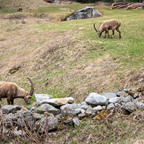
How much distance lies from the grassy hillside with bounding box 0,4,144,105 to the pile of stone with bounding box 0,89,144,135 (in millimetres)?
2304


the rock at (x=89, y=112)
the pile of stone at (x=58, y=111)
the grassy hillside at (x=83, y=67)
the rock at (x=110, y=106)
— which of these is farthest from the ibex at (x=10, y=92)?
the rock at (x=110, y=106)

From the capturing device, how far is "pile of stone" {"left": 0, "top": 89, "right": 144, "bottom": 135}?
6.72 metres

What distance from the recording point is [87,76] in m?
12.0

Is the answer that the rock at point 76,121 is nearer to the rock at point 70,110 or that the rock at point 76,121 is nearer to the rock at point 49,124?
the rock at point 70,110

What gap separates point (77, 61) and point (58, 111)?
7069mm

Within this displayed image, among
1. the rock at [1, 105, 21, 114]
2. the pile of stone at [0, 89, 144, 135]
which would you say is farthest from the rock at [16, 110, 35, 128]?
the rock at [1, 105, 21, 114]

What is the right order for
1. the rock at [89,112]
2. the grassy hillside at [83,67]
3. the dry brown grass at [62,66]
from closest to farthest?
the grassy hillside at [83,67]
the rock at [89,112]
the dry brown grass at [62,66]

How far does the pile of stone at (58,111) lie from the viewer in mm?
6717

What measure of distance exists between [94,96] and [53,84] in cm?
482

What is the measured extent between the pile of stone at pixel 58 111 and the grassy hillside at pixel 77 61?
2.30 meters

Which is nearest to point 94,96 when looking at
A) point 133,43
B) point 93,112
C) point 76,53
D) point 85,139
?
point 93,112

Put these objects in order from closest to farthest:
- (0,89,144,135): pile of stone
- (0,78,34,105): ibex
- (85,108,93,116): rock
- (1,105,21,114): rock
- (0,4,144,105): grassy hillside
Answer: (0,89,144,135): pile of stone, (85,108,93,116): rock, (1,105,21,114): rock, (0,78,34,105): ibex, (0,4,144,105): grassy hillside

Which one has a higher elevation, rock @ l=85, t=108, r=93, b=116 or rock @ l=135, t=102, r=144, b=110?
rock @ l=135, t=102, r=144, b=110

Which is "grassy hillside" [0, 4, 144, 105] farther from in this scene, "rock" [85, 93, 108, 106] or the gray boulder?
the gray boulder
